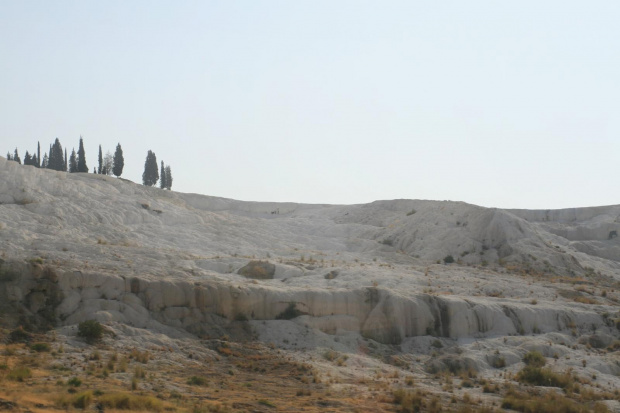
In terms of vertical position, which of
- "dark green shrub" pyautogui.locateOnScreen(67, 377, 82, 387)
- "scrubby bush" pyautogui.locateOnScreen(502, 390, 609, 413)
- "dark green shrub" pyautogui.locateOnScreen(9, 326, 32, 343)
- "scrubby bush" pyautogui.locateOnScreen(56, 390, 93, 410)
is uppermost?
"dark green shrub" pyautogui.locateOnScreen(9, 326, 32, 343)

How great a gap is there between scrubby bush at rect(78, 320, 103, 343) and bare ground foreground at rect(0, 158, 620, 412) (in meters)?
0.29

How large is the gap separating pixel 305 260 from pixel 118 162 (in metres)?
37.6

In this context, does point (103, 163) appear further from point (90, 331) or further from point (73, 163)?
point (90, 331)

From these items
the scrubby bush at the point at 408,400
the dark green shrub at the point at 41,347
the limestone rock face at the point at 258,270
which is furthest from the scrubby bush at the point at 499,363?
the dark green shrub at the point at 41,347

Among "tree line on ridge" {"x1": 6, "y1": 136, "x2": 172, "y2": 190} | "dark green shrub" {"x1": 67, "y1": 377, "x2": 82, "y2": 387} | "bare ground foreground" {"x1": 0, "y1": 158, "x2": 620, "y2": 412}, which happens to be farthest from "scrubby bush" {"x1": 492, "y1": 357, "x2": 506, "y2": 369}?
"tree line on ridge" {"x1": 6, "y1": 136, "x2": 172, "y2": 190}

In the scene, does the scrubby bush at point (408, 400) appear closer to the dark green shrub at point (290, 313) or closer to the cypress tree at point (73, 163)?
the dark green shrub at point (290, 313)

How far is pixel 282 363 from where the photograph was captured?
84.0 feet

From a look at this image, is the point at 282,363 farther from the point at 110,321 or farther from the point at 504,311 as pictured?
the point at 504,311

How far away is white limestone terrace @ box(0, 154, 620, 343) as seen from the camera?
28.3m

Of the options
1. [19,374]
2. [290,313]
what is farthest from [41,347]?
[290,313]

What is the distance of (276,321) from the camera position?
96.5 ft

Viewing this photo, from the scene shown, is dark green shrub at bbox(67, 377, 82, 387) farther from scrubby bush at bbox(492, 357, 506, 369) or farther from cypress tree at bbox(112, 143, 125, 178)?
cypress tree at bbox(112, 143, 125, 178)

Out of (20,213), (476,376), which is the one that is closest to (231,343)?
(476,376)

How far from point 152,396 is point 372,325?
1311cm
